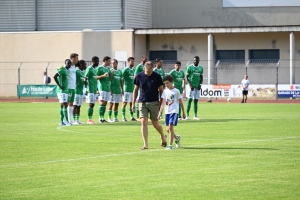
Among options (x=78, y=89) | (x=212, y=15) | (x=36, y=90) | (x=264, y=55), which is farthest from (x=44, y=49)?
(x=78, y=89)

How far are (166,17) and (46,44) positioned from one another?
9.69 meters

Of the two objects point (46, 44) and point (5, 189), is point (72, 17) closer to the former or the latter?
point (46, 44)

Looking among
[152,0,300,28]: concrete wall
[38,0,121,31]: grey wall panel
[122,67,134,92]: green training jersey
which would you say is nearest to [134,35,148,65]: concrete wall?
[38,0,121,31]: grey wall panel

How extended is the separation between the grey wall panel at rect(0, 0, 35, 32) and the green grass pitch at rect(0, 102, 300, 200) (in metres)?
34.2

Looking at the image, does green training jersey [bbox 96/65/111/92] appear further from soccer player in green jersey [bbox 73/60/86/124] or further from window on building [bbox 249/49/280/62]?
window on building [bbox 249/49/280/62]

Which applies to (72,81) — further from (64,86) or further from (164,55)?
(164,55)

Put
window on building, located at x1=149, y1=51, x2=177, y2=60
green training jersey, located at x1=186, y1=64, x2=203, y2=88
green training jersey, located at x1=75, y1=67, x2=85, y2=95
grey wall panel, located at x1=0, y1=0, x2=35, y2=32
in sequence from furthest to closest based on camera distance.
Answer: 1. grey wall panel, located at x1=0, y1=0, x2=35, y2=32
2. window on building, located at x1=149, y1=51, x2=177, y2=60
3. green training jersey, located at x1=186, y1=64, x2=203, y2=88
4. green training jersey, located at x1=75, y1=67, x2=85, y2=95

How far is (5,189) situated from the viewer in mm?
11234

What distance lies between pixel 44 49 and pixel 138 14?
781 centimetres

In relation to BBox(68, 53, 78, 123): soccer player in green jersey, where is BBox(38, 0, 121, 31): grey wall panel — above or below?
above

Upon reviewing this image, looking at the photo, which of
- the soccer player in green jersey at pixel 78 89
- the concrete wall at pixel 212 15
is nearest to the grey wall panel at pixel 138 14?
the concrete wall at pixel 212 15

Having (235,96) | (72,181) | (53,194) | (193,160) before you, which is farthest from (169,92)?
(235,96)

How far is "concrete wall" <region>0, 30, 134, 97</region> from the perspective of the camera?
2128 inches

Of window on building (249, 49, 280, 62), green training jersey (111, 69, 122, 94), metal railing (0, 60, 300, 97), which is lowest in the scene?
green training jersey (111, 69, 122, 94)
